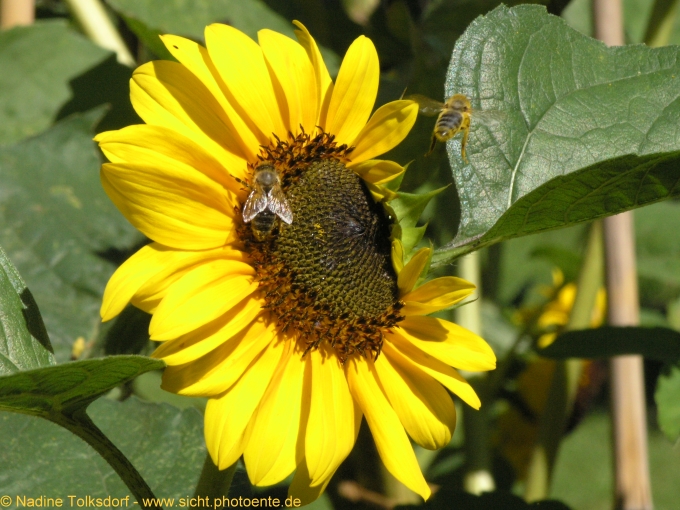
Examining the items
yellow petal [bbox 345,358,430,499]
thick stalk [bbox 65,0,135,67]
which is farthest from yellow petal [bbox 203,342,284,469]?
thick stalk [bbox 65,0,135,67]

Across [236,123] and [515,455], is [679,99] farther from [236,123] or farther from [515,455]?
[515,455]

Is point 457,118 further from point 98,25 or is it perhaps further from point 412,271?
point 98,25

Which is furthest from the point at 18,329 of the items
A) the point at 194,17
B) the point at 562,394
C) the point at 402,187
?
the point at 562,394

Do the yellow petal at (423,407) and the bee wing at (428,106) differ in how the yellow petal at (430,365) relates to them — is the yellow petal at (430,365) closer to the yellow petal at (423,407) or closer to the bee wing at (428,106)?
the yellow petal at (423,407)

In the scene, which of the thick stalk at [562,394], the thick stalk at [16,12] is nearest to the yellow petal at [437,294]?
the thick stalk at [562,394]

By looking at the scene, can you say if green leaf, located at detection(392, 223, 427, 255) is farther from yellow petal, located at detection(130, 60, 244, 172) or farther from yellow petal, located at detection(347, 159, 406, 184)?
yellow petal, located at detection(130, 60, 244, 172)

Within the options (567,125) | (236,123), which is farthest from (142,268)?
(567,125)
